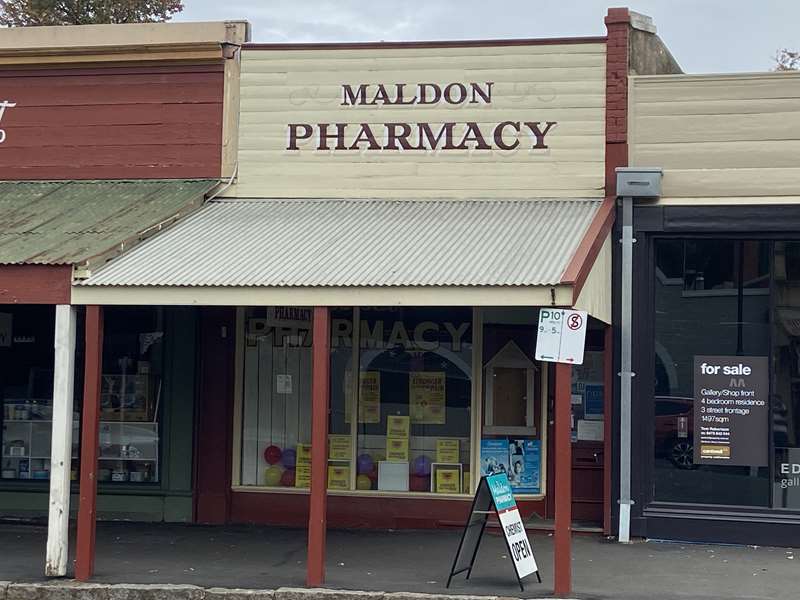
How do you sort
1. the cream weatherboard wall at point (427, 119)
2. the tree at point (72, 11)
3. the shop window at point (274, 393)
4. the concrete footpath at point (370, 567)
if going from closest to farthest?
the concrete footpath at point (370, 567), the cream weatherboard wall at point (427, 119), the shop window at point (274, 393), the tree at point (72, 11)

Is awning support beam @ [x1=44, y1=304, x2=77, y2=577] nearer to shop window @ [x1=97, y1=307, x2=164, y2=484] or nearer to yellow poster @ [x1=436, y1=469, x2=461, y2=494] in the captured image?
shop window @ [x1=97, y1=307, x2=164, y2=484]

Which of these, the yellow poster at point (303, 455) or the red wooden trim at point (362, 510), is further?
the yellow poster at point (303, 455)

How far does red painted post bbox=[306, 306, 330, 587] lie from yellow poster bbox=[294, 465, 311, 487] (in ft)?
10.3

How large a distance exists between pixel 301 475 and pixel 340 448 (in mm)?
546

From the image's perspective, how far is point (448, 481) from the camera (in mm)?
12445

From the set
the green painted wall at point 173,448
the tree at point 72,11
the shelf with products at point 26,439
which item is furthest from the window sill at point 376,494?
the tree at point 72,11

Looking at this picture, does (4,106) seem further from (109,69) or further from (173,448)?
(173,448)

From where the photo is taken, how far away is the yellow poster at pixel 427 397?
12.5m

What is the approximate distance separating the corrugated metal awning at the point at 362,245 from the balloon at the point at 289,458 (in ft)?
8.95

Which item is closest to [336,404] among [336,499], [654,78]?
[336,499]

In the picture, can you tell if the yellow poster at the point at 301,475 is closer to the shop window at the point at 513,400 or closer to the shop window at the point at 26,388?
the shop window at the point at 513,400

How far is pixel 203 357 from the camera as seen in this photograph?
505 inches

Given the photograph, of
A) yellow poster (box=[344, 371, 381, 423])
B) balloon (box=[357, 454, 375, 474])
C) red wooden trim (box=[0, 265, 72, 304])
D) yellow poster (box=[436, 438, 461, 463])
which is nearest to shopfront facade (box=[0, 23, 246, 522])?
yellow poster (box=[344, 371, 381, 423])

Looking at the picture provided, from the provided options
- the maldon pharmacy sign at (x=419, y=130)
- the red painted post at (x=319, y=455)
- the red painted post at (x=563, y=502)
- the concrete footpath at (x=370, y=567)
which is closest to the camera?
the red painted post at (x=563, y=502)
